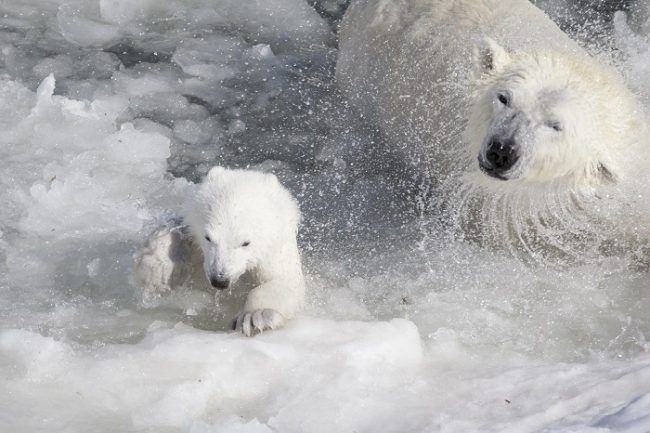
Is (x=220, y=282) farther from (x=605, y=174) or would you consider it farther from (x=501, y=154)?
(x=605, y=174)

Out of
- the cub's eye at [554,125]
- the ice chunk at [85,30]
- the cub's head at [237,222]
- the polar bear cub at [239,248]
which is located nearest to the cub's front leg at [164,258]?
the polar bear cub at [239,248]

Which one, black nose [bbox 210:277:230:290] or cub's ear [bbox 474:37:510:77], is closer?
black nose [bbox 210:277:230:290]

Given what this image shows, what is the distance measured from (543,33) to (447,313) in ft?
5.51

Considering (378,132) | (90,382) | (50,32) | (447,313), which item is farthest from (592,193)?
(50,32)

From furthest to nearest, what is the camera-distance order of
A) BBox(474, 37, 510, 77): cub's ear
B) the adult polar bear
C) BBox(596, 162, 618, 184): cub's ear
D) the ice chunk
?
1. the ice chunk
2. BBox(474, 37, 510, 77): cub's ear
3. BBox(596, 162, 618, 184): cub's ear
4. the adult polar bear

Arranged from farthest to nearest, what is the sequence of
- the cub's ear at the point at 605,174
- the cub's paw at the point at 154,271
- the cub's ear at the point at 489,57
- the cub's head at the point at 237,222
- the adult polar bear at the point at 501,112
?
1. the cub's ear at the point at 489,57
2. the cub's ear at the point at 605,174
3. the adult polar bear at the point at 501,112
4. the cub's paw at the point at 154,271
5. the cub's head at the point at 237,222

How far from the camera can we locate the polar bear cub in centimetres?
351

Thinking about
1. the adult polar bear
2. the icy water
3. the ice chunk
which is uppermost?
the adult polar bear

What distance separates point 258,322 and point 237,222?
367 millimetres

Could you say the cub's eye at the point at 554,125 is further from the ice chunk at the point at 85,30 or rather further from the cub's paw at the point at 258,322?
the ice chunk at the point at 85,30

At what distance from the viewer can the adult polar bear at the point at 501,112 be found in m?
3.90

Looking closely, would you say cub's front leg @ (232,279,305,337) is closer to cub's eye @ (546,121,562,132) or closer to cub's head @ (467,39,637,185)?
cub's head @ (467,39,637,185)

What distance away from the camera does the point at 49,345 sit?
138 inches

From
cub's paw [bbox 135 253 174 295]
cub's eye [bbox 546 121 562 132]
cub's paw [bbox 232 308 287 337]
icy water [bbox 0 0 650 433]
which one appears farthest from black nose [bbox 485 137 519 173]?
cub's paw [bbox 135 253 174 295]
